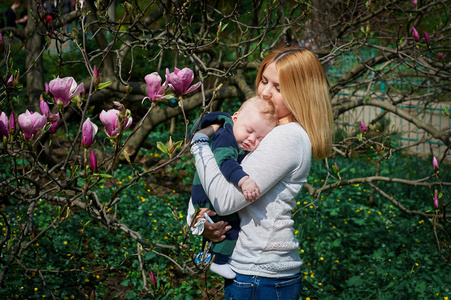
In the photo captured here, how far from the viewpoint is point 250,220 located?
5.37 ft

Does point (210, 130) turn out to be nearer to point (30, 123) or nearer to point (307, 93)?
point (307, 93)

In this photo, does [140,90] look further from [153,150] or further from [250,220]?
[250,220]

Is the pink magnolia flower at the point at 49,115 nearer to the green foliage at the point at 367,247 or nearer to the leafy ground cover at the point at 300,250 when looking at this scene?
the leafy ground cover at the point at 300,250

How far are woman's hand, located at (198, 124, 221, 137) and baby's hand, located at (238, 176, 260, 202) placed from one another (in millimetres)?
309

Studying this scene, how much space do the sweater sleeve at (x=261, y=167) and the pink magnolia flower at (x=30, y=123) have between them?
19.8 inches

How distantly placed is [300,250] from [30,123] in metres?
2.86

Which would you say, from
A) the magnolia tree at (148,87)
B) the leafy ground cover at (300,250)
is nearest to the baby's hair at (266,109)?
the magnolia tree at (148,87)

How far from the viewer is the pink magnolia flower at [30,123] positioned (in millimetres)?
1392

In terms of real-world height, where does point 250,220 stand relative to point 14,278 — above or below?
below

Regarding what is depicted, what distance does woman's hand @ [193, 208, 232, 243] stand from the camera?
1.61 m

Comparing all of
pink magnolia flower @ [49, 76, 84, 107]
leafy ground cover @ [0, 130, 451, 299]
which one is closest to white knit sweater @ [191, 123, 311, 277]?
pink magnolia flower @ [49, 76, 84, 107]

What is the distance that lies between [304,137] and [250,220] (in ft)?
1.11

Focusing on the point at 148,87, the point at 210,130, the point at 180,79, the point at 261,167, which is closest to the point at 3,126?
the point at 148,87

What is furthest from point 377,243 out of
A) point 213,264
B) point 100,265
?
point 213,264
